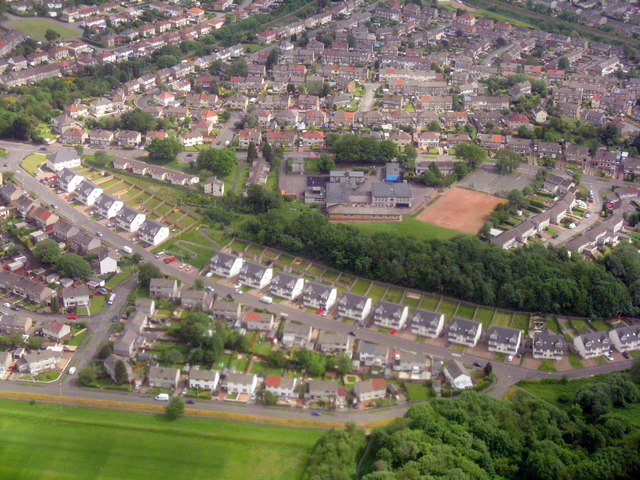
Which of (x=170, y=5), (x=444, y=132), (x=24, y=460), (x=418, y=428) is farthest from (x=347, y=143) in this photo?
(x=170, y=5)

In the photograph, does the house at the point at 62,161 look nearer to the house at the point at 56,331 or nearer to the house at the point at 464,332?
the house at the point at 56,331

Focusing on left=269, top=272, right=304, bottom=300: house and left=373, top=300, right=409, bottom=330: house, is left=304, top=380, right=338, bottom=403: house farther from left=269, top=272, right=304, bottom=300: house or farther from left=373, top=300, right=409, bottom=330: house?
left=269, top=272, right=304, bottom=300: house

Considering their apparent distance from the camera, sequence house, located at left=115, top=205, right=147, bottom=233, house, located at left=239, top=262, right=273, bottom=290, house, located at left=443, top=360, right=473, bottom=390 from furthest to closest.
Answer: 1. house, located at left=115, top=205, right=147, bottom=233
2. house, located at left=239, top=262, right=273, bottom=290
3. house, located at left=443, top=360, right=473, bottom=390

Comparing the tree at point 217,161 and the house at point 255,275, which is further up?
the tree at point 217,161

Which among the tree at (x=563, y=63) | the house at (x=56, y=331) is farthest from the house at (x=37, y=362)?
the tree at (x=563, y=63)

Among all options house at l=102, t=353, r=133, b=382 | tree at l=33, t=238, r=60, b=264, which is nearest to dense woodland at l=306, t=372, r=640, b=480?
house at l=102, t=353, r=133, b=382

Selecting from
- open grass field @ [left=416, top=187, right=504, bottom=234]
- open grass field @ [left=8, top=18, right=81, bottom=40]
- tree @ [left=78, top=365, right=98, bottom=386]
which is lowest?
open grass field @ [left=416, top=187, right=504, bottom=234]

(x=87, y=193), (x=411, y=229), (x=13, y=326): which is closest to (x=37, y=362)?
(x=13, y=326)

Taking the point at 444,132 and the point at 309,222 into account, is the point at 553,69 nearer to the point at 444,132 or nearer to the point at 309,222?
the point at 444,132
